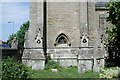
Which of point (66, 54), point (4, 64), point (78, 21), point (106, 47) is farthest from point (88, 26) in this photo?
point (4, 64)

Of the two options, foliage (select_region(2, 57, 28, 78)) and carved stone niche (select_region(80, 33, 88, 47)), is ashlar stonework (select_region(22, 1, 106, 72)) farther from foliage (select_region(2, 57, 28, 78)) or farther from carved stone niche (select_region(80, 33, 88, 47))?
foliage (select_region(2, 57, 28, 78))

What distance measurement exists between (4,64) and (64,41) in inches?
616

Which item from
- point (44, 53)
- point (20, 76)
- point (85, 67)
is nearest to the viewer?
point (20, 76)

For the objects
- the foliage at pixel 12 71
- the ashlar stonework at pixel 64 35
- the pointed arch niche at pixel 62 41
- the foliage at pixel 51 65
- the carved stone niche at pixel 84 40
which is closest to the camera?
the foliage at pixel 12 71

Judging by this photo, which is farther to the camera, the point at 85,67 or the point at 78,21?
the point at 78,21

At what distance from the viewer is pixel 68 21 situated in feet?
92.1

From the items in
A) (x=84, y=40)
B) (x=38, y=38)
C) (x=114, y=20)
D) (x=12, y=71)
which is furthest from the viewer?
(x=114, y=20)

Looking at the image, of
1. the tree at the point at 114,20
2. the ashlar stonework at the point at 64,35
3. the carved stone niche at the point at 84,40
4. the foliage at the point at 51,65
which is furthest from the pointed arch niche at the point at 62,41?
the tree at the point at 114,20

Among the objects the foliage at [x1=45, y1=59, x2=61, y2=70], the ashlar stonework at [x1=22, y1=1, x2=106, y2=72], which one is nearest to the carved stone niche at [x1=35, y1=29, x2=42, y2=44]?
the ashlar stonework at [x1=22, y1=1, x2=106, y2=72]

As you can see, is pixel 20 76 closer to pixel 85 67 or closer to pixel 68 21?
pixel 85 67

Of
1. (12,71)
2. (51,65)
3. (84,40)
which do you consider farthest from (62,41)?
(12,71)

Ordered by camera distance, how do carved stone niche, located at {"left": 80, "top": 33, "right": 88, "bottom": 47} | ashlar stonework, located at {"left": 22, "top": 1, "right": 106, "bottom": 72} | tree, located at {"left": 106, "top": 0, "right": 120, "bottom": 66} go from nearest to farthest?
carved stone niche, located at {"left": 80, "top": 33, "right": 88, "bottom": 47} < ashlar stonework, located at {"left": 22, "top": 1, "right": 106, "bottom": 72} < tree, located at {"left": 106, "top": 0, "right": 120, "bottom": 66}

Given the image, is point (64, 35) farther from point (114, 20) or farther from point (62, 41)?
point (114, 20)

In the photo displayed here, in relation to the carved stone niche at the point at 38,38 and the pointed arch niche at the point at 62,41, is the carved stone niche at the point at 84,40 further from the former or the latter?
the carved stone niche at the point at 38,38
